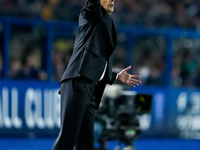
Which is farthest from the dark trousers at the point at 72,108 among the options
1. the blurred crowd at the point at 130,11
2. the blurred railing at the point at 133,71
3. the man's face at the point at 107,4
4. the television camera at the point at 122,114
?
the blurred crowd at the point at 130,11

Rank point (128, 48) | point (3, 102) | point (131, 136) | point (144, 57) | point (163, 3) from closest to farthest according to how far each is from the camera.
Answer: point (131, 136) → point (3, 102) → point (128, 48) → point (144, 57) → point (163, 3)

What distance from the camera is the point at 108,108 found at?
276 inches

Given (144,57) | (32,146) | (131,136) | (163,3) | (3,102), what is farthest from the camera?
(163,3)

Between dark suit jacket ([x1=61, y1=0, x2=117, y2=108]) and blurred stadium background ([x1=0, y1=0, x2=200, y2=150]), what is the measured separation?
4629mm

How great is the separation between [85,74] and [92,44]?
0.97ft

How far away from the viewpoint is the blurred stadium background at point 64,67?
9.73 m

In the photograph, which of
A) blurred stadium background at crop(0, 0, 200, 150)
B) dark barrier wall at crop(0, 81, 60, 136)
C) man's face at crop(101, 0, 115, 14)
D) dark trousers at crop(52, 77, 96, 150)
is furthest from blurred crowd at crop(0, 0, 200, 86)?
dark trousers at crop(52, 77, 96, 150)

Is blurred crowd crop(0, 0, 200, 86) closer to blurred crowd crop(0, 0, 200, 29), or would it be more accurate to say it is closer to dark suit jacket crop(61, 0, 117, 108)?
blurred crowd crop(0, 0, 200, 29)

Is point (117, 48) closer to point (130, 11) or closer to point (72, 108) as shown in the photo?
point (130, 11)

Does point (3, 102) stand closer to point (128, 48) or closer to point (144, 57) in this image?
point (128, 48)

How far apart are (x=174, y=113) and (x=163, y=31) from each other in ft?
7.08

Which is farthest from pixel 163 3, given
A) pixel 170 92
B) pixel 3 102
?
pixel 3 102

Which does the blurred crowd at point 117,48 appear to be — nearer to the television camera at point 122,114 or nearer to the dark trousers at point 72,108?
the television camera at point 122,114

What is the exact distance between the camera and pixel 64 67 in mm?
10039
